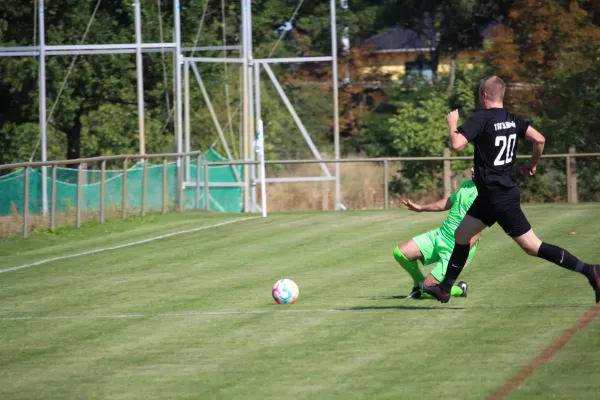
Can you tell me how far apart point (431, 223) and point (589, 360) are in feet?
48.3

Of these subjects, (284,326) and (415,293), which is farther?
(415,293)

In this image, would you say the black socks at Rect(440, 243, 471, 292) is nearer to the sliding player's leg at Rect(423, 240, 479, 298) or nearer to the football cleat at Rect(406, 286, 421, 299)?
the sliding player's leg at Rect(423, 240, 479, 298)

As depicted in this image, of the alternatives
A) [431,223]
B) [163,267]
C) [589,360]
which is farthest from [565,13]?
[589,360]

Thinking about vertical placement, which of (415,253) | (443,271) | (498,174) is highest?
(498,174)

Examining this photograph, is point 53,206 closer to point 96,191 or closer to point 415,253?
point 96,191

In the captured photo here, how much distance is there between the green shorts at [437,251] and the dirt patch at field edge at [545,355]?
167cm

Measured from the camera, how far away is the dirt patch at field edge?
8.34m

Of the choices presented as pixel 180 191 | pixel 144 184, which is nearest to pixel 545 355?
pixel 144 184

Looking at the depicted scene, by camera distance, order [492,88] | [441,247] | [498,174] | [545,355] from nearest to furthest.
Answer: [545,355] < [492,88] < [498,174] < [441,247]

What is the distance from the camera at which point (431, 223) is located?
24.0 m

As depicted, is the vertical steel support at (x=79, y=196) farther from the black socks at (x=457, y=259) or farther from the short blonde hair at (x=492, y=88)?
the short blonde hair at (x=492, y=88)

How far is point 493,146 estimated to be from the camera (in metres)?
11.4

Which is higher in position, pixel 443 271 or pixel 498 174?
pixel 498 174

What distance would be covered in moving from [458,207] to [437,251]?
494mm
